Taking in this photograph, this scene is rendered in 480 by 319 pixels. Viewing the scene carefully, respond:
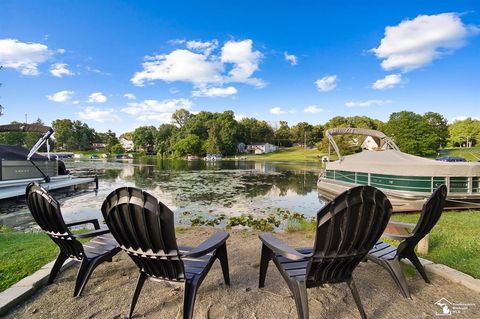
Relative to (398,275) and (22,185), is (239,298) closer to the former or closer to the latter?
(398,275)

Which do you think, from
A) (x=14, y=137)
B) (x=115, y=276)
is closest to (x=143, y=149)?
(x=14, y=137)

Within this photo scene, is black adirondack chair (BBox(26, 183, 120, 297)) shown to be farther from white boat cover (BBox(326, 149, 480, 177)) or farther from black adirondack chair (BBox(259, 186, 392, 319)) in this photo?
white boat cover (BBox(326, 149, 480, 177))

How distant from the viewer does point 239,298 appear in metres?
2.78

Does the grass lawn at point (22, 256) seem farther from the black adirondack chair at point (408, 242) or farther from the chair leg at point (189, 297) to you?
the black adirondack chair at point (408, 242)

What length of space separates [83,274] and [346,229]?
2574mm

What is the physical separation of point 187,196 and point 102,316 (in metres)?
12.1

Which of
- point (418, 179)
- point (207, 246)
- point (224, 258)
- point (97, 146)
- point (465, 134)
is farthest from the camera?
point (97, 146)

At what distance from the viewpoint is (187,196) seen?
14516mm

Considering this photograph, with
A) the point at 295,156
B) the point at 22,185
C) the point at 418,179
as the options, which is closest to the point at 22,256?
the point at 418,179

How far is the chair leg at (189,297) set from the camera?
2248mm

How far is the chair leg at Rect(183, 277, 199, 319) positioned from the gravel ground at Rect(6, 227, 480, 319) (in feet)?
0.94

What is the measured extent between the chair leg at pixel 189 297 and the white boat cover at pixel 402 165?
9.61 metres

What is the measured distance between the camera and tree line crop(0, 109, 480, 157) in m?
51.5

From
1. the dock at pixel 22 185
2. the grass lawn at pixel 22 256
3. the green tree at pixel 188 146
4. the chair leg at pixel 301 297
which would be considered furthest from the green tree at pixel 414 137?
the grass lawn at pixel 22 256
